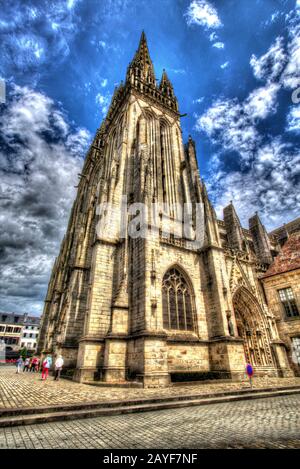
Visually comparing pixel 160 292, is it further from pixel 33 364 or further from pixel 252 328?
pixel 33 364

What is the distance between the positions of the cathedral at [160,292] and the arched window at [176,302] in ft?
0.19

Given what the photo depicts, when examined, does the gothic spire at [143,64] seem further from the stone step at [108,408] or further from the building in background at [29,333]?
the building in background at [29,333]

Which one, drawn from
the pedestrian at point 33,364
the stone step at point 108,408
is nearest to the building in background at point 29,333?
the pedestrian at point 33,364

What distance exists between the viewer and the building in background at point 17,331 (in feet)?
206

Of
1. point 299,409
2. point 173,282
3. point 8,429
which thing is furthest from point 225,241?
point 8,429

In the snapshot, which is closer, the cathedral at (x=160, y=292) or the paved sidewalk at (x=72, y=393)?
the paved sidewalk at (x=72, y=393)

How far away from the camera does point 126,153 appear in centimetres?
2008

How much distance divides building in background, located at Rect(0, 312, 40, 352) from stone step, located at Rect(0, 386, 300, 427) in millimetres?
66916

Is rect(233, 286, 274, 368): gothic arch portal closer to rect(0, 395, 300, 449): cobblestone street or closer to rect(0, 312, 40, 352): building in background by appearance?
rect(0, 395, 300, 449): cobblestone street

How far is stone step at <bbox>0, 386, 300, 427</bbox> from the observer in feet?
15.1

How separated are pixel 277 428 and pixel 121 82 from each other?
38528 mm

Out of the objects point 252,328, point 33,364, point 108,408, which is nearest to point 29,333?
point 33,364

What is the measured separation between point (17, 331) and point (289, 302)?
70.8 metres
